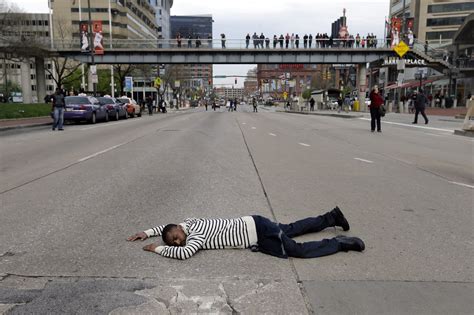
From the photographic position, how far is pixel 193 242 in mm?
4430

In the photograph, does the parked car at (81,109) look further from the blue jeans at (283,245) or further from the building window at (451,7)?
the building window at (451,7)

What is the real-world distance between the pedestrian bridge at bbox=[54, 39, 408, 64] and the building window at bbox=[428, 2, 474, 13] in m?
47.6

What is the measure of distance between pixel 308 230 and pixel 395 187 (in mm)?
3314

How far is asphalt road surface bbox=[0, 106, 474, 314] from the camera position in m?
3.53

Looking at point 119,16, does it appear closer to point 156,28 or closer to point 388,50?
point 156,28

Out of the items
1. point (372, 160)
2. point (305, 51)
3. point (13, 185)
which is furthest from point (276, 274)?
point (305, 51)

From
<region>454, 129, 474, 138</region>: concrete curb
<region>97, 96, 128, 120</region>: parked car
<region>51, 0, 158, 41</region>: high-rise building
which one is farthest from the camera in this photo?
<region>51, 0, 158, 41</region>: high-rise building

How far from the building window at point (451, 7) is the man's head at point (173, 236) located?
103 meters

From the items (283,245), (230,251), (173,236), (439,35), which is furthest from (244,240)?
(439,35)

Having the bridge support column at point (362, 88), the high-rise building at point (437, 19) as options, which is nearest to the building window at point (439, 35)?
the high-rise building at point (437, 19)

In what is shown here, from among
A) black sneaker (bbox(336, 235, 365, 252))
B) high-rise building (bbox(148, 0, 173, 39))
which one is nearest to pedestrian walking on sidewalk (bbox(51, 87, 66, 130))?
black sneaker (bbox(336, 235, 365, 252))

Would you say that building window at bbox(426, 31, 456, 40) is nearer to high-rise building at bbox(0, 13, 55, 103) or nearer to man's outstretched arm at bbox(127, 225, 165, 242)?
high-rise building at bbox(0, 13, 55, 103)

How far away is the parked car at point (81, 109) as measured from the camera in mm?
26531

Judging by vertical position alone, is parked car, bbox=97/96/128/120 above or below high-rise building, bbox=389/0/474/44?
below
